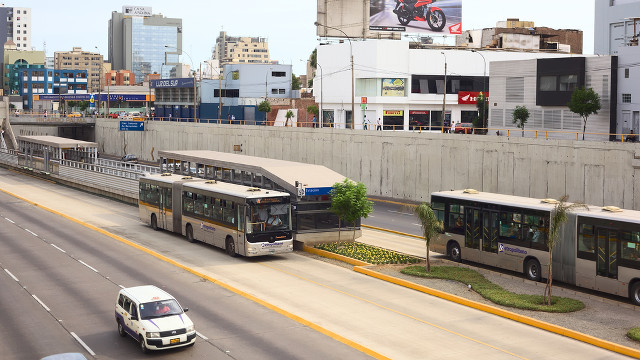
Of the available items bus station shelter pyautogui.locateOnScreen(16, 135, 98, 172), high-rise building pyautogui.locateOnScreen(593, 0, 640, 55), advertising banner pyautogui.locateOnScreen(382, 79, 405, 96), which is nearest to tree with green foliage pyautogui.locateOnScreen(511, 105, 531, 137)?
advertising banner pyautogui.locateOnScreen(382, 79, 405, 96)

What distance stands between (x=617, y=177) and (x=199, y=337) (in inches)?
1092

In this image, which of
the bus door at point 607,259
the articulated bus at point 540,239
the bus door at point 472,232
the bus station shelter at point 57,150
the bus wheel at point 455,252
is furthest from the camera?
the bus station shelter at point 57,150

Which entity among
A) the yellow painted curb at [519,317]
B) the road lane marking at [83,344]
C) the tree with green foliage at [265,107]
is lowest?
the road lane marking at [83,344]

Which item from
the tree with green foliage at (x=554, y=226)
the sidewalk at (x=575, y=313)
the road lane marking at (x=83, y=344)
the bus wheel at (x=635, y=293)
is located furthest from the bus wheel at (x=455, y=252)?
the road lane marking at (x=83, y=344)

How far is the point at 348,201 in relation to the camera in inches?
1312

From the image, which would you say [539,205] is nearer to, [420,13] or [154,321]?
[154,321]

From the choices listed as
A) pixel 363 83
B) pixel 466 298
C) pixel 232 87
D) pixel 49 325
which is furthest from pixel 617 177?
pixel 232 87

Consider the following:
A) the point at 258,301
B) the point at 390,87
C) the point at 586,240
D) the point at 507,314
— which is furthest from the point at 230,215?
the point at 390,87

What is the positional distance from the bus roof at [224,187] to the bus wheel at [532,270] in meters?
10.3

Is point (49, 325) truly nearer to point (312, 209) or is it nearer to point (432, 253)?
point (312, 209)

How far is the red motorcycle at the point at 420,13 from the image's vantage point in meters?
96.1

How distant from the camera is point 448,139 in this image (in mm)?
54000

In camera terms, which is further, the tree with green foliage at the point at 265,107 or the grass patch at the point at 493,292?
the tree with green foliage at the point at 265,107

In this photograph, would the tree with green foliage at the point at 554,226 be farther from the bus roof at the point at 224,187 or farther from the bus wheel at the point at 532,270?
the bus roof at the point at 224,187
